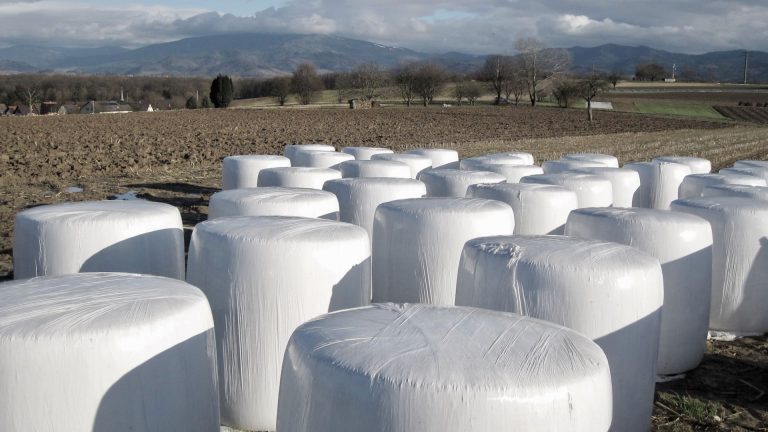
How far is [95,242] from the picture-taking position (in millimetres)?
4125

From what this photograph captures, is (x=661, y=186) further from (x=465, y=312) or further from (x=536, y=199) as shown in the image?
(x=465, y=312)

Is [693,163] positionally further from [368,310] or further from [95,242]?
[368,310]

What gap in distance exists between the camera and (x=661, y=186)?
29.1 ft

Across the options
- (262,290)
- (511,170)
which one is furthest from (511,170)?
(262,290)

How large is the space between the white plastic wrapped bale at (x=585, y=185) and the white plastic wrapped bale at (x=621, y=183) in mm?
710

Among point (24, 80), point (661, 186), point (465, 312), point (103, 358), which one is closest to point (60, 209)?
point (103, 358)

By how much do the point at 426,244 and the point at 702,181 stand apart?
13.8 feet

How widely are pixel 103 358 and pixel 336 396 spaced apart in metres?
0.90

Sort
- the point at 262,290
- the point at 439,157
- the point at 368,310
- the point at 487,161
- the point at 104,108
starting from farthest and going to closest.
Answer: the point at 104,108
the point at 439,157
the point at 487,161
the point at 262,290
the point at 368,310

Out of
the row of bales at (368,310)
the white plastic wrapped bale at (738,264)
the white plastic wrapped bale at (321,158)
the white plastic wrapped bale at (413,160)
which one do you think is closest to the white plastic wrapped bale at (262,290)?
the row of bales at (368,310)

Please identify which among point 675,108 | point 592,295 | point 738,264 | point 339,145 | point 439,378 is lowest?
point 339,145

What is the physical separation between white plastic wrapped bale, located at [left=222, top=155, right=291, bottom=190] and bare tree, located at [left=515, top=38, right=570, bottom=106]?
6138 centimetres

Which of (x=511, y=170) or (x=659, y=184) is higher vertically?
(x=511, y=170)

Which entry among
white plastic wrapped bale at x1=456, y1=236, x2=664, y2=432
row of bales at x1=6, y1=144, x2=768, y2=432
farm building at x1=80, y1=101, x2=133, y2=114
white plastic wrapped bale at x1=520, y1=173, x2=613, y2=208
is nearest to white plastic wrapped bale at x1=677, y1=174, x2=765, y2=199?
row of bales at x1=6, y1=144, x2=768, y2=432
